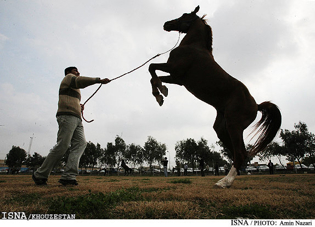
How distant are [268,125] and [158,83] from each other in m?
2.98

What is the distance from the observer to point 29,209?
70.0 inches

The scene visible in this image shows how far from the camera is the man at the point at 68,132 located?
4051mm

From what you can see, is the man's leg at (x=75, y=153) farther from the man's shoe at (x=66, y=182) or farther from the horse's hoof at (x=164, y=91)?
the horse's hoof at (x=164, y=91)

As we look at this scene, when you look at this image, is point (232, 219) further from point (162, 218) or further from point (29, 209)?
point (29, 209)

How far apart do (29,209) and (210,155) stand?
53.0m

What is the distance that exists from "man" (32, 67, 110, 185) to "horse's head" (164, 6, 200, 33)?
2.11 m

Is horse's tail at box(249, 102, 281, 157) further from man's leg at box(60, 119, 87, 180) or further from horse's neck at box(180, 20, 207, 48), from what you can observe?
man's leg at box(60, 119, 87, 180)

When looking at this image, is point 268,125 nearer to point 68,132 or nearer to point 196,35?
point 196,35

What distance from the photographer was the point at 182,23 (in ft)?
15.0

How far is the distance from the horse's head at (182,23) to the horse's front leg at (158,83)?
1.30 m

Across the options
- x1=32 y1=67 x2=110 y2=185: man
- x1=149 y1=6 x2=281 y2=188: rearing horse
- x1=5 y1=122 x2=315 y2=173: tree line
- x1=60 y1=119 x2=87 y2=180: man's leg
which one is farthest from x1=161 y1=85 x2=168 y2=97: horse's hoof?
x1=5 y1=122 x2=315 y2=173: tree line

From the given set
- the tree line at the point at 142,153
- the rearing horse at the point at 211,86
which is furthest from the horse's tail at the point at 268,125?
the tree line at the point at 142,153

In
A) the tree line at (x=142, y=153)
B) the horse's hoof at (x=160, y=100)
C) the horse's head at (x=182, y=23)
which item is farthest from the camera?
A: the tree line at (x=142, y=153)

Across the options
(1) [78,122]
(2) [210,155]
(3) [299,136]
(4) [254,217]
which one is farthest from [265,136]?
(2) [210,155]
